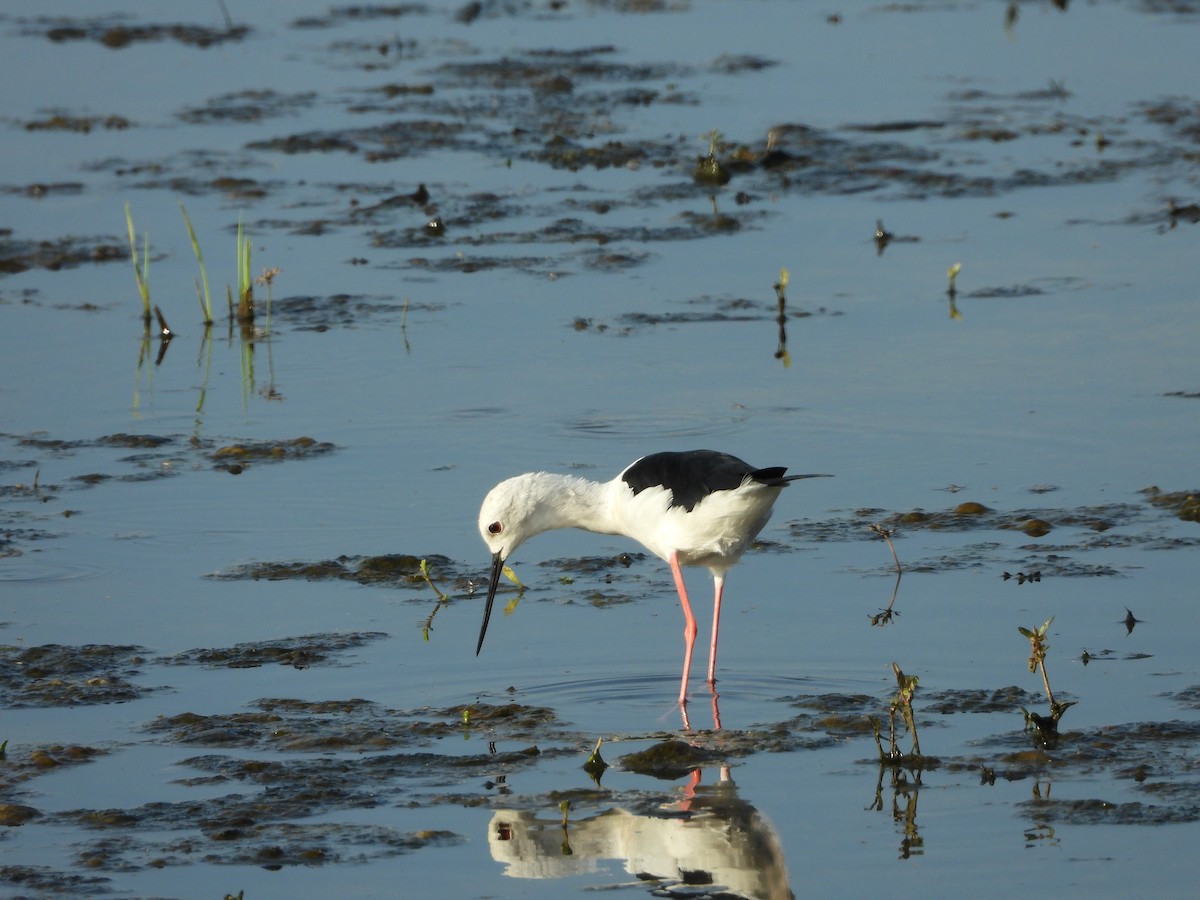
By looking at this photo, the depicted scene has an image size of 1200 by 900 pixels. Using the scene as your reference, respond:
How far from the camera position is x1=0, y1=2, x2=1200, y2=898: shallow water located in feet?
16.2

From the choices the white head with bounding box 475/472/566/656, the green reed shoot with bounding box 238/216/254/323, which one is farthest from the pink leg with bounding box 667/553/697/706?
the green reed shoot with bounding box 238/216/254/323

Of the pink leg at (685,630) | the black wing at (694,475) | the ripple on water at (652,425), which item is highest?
the black wing at (694,475)

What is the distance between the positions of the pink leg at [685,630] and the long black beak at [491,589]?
1.98 feet

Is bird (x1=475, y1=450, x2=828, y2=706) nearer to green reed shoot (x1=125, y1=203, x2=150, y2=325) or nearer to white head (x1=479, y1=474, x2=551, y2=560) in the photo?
white head (x1=479, y1=474, x2=551, y2=560)

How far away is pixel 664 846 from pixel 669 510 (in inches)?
65.2

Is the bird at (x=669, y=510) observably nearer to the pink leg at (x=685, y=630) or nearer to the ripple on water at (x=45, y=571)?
the pink leg at (x=685, y=630)

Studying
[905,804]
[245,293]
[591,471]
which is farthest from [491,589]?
[245,293]

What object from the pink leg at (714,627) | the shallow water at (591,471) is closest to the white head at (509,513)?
the shallow water at (591,471)

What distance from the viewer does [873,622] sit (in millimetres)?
6426

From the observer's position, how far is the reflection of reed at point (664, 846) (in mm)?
4684

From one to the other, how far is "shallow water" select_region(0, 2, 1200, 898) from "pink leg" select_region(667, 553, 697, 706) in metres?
0.12

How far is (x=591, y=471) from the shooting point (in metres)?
7.98

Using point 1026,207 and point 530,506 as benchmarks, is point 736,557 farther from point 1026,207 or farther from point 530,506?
point 1026,207

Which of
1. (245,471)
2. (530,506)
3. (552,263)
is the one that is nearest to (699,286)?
(552,263)
